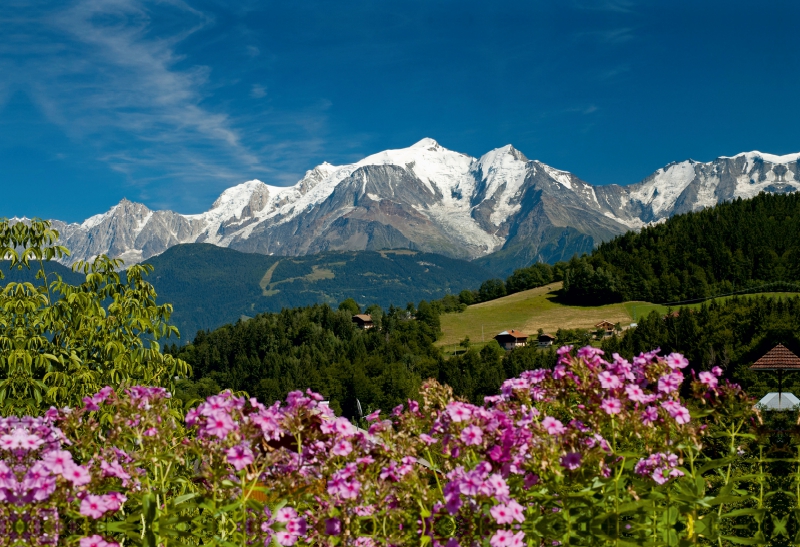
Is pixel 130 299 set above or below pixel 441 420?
above

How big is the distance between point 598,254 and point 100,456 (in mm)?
182788

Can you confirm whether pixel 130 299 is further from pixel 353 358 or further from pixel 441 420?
pixel 353 358

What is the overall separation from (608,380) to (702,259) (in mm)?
174422

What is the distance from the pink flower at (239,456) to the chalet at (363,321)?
166760 mm

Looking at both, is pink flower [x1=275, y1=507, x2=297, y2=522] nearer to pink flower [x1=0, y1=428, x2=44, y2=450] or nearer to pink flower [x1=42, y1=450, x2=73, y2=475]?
pink flower [x1=42, y1=450, x2=73, y2=475]

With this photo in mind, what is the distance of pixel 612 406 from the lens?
11.2ft

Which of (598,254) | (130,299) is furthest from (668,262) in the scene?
(130,299)

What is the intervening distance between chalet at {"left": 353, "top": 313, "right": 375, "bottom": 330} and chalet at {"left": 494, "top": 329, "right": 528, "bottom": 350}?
42152 mm

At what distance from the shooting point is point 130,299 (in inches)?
331

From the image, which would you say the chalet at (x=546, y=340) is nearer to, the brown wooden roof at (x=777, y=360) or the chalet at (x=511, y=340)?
the chalet at (x=511, y=340)

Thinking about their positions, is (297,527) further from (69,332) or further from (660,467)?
(69,332)

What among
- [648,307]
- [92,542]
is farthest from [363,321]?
[92,542]

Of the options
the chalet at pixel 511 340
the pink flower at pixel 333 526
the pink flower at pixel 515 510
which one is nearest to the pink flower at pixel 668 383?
the pink flower at pixel 515 510

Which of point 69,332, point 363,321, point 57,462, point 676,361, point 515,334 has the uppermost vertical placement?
point 363,321
